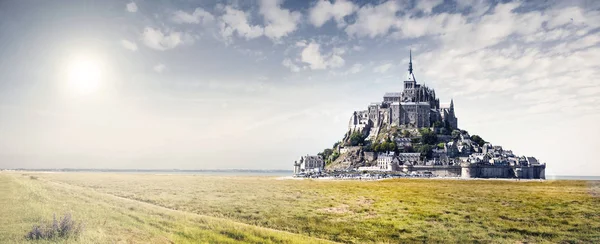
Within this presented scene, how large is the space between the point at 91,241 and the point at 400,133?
139 metres

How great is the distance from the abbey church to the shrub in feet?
474

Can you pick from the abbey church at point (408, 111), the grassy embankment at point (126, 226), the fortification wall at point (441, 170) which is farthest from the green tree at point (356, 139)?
the grassy embankment at point (126, 226)

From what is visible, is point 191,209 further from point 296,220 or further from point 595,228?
point 595,228

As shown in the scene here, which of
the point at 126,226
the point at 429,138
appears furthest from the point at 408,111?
the point at 126,226

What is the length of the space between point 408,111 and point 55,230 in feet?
487

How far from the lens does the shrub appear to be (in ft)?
50.8

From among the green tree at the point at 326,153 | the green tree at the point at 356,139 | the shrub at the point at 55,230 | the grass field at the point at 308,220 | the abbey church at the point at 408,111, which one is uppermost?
the abbey church at the point at 408,111

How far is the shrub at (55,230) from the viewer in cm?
1548

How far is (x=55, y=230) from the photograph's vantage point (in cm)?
1584

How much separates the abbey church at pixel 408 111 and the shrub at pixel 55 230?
144 meters

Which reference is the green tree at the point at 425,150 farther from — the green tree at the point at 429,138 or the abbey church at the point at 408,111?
the abbey church at the point at 408,111

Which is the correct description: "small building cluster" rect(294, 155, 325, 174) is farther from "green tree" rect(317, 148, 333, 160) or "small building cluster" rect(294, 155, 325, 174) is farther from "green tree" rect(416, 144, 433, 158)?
"green tree" rect(416, 144, 433, 158)

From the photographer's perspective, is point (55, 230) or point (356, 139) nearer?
point (55, 230)

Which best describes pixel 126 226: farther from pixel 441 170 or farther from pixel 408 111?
pixel 408 111
